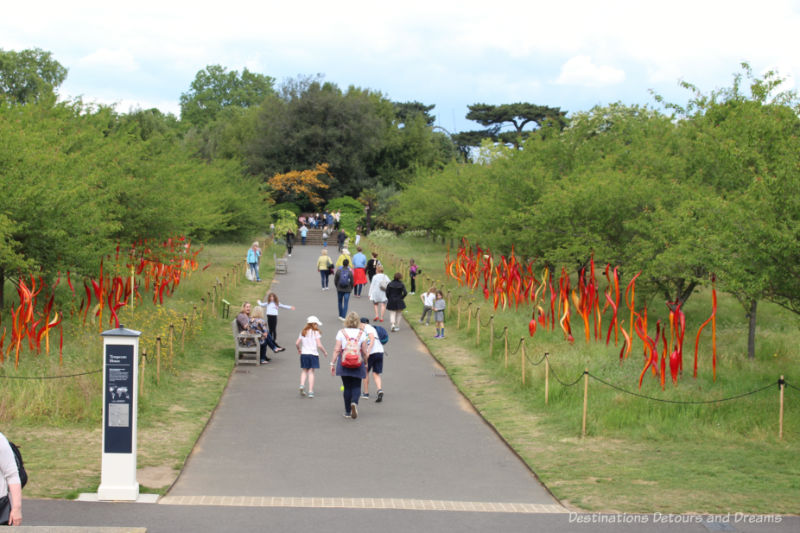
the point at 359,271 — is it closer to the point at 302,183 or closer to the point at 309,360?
the point at 309,360

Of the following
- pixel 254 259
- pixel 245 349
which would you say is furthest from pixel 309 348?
pixel 254 259

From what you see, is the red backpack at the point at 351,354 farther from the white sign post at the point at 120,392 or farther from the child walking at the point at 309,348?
the white sign post at the point at 120,392

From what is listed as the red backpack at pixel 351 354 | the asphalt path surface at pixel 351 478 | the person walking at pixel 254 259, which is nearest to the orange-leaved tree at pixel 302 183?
the person walking at pixel 254 259

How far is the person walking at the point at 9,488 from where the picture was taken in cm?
558

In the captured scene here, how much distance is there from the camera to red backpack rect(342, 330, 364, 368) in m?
12.6

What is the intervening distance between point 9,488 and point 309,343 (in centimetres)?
844

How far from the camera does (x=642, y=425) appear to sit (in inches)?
490

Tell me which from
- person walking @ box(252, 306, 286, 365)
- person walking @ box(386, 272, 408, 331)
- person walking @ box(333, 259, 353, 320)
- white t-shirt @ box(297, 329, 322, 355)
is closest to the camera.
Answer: white t-shirt @ box(297, 329, 322, 355)

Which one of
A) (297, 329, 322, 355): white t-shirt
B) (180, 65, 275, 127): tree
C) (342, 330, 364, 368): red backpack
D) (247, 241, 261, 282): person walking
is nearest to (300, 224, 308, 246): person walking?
(247, 241, 261, 282): person walking

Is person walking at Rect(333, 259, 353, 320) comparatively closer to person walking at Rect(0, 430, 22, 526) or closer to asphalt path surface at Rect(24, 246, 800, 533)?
asphalt path surface at Rect(24, 246, 800, 533)

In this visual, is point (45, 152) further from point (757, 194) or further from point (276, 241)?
point (276, 241)

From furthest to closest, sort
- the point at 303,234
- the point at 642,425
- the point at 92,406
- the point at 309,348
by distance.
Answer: the point at 303,234, the point at 309,348, the point at 642,425, the point at 92,406

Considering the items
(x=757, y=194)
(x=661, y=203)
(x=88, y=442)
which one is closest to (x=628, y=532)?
(x=88, y=442)

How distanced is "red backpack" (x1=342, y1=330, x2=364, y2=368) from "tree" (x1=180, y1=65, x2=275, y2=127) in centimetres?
10995
